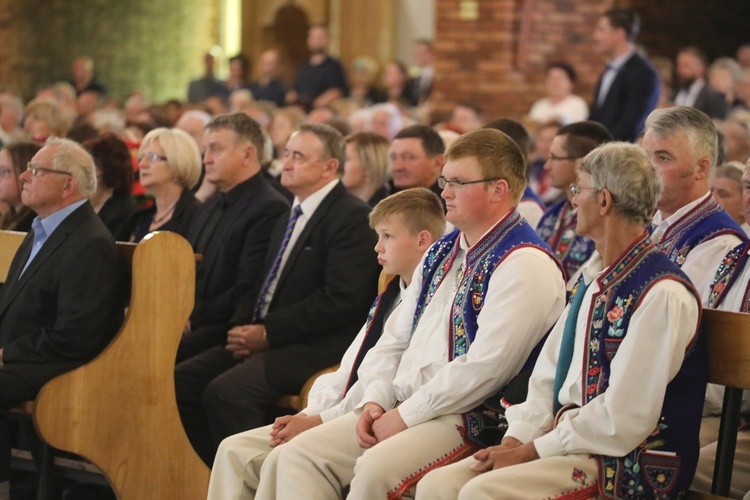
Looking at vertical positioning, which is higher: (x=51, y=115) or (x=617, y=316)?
(x=617, y=316)

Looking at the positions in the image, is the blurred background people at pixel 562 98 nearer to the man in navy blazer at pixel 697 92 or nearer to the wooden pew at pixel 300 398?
the man in navy blazer at pixel 697 92

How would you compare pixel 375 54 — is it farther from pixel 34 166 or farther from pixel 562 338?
pixel 562 338

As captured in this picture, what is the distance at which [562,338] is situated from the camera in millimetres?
3158

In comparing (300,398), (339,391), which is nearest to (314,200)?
(300,398)

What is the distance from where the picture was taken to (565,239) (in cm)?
509

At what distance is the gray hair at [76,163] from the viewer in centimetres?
457

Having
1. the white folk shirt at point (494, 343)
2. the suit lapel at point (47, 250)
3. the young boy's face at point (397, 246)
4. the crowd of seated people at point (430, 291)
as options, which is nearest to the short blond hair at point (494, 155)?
the crowd of seated people at point (430, 291)

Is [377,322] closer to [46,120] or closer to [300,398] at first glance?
[300,398]

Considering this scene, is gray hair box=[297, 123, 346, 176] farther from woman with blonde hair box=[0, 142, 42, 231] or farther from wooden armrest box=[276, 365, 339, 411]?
woman with blonde hair box=[0, 142, 42, 231]

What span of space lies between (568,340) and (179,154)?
2957mm

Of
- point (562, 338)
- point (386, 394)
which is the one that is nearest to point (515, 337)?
point (562, 338)

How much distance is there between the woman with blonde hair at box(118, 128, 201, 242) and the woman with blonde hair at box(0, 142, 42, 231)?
47 cm

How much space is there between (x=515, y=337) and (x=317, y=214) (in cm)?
162

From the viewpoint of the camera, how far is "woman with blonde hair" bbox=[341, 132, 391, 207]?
5.75 m
